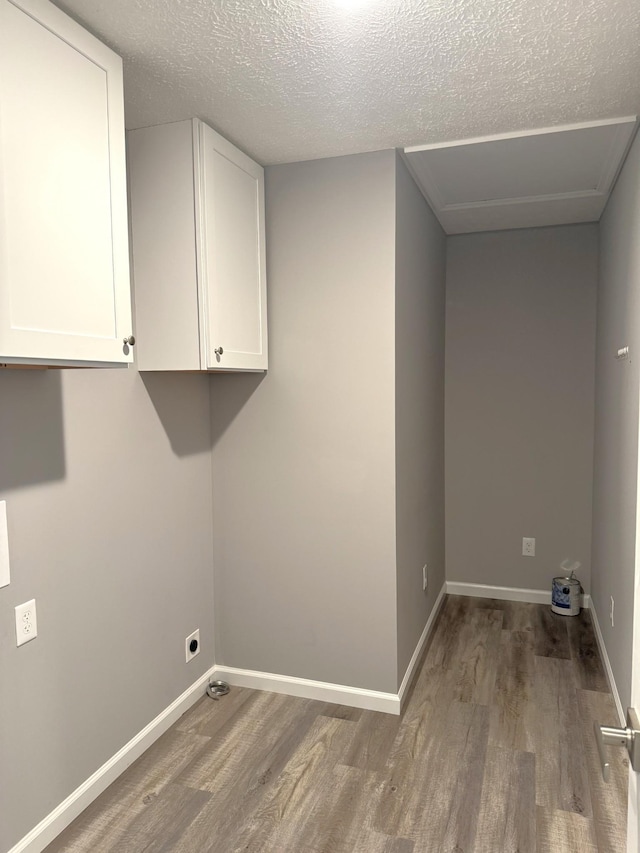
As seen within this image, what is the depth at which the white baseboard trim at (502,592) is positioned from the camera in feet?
13.3

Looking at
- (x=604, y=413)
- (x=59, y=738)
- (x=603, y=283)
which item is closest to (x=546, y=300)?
(x=603, y=283)

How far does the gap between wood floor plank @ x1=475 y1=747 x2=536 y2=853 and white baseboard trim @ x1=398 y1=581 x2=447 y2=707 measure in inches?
18.9

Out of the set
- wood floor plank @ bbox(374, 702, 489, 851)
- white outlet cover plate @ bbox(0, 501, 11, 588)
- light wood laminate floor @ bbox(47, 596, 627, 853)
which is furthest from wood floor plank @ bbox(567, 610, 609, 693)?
white outlet cover plate @ bbox(0, 501, 11, 588)

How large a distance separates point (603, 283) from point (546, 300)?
46cm

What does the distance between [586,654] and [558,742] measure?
892mm

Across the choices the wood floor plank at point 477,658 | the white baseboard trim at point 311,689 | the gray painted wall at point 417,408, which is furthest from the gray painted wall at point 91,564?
the wood floor plank at point 477,658

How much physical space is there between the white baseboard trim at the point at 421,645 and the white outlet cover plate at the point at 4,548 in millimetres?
1715

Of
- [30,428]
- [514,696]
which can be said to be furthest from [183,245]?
[514,696]

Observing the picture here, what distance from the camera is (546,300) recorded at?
3.96 metres

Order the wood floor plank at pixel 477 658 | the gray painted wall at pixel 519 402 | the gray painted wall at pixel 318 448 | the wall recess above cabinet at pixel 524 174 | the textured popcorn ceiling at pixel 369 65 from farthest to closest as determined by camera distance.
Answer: the gray painted wall at pixel 519 402, the wood floor plank at pixel 477 658, the gray painted wall at pixel 318 448, the wall recess above cabinet at pixel 524 174, the textured popcorn ceiling at pixel 369 65

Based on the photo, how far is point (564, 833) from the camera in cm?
201

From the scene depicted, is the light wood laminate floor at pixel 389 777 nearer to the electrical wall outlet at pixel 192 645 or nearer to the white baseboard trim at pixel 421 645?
the white baseboard trim at pixel 421 645

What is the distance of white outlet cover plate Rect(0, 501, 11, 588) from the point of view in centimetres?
181

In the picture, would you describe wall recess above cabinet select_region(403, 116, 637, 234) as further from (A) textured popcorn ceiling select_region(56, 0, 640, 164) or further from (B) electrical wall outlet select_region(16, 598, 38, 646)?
(B) electrical wall outlet select_region(16, 598, 38, 646)
